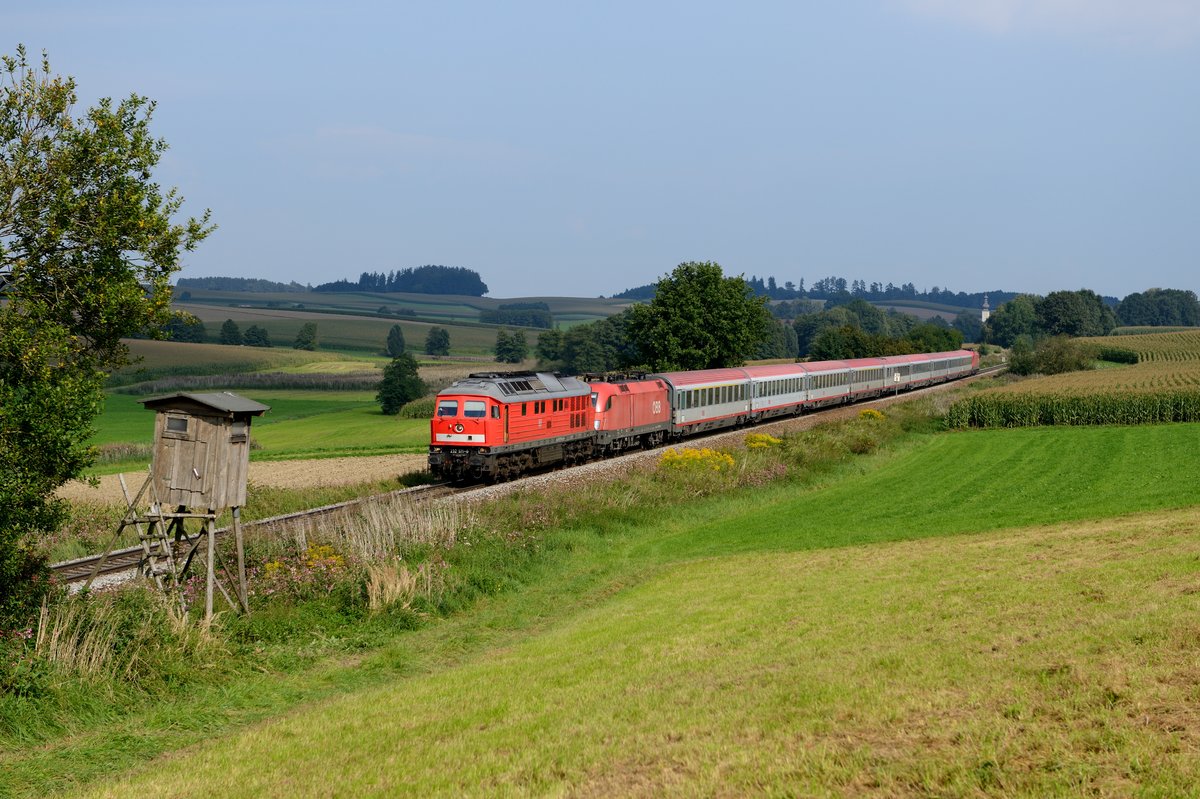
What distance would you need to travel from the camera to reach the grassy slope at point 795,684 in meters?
8.88

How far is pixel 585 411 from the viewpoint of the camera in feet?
144

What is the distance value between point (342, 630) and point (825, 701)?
33.9ft

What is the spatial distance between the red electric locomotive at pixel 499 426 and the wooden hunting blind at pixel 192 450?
17765mm

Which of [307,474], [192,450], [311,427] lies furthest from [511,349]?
[192,450]

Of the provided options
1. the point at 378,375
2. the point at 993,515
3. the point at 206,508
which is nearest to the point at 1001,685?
the point at 206,508

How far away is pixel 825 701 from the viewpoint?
10688 mm

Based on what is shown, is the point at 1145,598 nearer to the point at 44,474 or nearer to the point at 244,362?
the point at 44,474

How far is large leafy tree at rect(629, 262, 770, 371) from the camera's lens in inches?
3351

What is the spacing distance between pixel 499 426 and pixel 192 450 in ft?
61.1

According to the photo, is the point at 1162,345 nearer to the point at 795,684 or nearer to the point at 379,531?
the point at 379,531

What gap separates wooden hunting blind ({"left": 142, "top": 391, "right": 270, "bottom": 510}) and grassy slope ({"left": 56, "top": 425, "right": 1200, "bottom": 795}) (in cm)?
453

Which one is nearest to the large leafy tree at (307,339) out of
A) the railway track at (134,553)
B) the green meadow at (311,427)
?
the green meadow at (311,427)

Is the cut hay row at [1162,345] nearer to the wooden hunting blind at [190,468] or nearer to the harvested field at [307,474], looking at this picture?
the harvested field at [307,474]

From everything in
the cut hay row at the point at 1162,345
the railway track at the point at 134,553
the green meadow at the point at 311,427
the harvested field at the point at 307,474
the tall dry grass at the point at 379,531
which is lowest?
the green meadow at the point at 311,427
